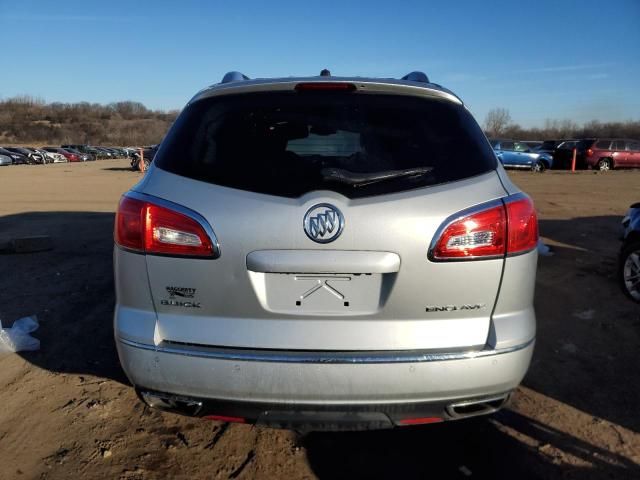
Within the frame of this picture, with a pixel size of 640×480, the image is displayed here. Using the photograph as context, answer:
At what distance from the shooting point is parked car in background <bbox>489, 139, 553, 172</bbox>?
26.5 metres

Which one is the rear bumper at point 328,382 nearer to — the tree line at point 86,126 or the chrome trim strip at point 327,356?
the chrome trim strip at point 327,356

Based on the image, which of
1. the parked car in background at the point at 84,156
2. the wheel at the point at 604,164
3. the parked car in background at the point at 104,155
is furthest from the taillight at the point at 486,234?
the parked car in background at the point at 104,155

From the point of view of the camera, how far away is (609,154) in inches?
1083

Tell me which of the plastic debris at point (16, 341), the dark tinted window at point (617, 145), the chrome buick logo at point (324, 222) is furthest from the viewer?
the dark tinted window at point (617, 145)

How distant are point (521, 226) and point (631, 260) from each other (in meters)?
3.90

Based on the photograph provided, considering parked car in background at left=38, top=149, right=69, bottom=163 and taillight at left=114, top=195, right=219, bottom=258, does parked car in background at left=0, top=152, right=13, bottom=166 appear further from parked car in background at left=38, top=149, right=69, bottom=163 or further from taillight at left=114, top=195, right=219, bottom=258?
taillight at left=114, top=195, right=219, bottom=258

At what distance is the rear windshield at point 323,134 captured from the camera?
2.06m

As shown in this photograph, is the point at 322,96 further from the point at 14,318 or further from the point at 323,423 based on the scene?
the point at 14,318

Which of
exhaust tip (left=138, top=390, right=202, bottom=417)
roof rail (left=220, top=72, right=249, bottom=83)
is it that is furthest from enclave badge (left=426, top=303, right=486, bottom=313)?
roof rail (left=220, top=72, right=249, bottom=83)

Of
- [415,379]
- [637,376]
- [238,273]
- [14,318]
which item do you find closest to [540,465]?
[415,379]

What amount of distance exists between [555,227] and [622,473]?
286 inches

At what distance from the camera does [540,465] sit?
99.3 inches

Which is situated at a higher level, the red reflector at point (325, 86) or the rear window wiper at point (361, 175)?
the red reflector at point (325, 86)

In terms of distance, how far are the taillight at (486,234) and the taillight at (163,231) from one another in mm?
933
